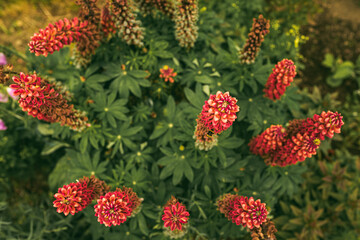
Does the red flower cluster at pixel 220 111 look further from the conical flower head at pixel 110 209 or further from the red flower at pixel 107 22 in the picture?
the red flower at pixel 107 22

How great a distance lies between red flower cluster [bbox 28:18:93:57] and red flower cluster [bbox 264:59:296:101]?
78.2 inches

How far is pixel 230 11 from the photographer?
458 cm

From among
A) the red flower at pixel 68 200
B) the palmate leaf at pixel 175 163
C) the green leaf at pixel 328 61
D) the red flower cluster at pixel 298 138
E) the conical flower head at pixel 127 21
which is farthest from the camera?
the green leaf at pixel 328 61

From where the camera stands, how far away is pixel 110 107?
9.96 ft

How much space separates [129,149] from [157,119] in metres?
0.54

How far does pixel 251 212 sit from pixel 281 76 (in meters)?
1.35

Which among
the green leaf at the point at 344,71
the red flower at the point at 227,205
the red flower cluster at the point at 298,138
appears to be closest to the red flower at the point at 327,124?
the red flower cluster at the point at 298,138

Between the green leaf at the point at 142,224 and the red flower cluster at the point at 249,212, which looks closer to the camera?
the red flower cluster at the point at 249,212

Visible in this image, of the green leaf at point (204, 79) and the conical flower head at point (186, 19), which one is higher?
the conical flower head at point (186, 19)

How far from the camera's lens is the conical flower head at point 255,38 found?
262 cm

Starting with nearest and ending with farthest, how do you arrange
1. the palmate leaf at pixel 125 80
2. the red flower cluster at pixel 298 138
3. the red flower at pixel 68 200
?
Answer: the red flower at pixel 68 200
the red flower cluster at pixel 298 138
the palmate leaf at pixel 125 80

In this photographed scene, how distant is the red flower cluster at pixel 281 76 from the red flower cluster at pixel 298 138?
0.42 m

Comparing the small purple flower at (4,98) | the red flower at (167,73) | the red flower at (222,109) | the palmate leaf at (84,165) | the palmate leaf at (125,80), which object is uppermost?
the red flower at (222,109)

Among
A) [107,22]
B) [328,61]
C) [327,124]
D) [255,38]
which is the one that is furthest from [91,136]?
[328,61]
